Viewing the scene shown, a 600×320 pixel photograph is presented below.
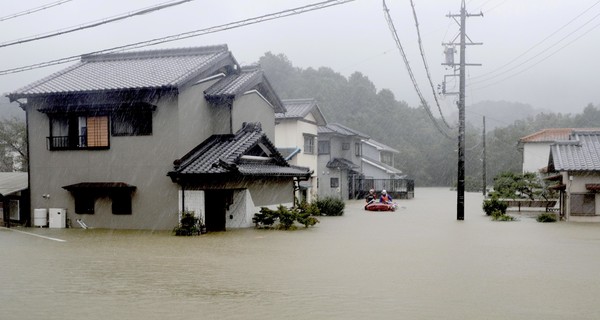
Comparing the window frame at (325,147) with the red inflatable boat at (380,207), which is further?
the window frame at (325,147)

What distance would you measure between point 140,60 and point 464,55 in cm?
1497

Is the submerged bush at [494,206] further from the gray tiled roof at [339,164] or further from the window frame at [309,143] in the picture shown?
the gray tiled roof at [339,164]

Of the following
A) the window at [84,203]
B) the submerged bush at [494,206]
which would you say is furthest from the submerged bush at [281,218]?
the submerged bush at [494,206]

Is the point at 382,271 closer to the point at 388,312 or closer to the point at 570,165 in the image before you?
the point at 388,312

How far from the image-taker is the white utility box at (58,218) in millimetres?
21469

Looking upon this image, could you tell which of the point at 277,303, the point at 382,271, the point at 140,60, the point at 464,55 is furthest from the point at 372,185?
the point at 277,303

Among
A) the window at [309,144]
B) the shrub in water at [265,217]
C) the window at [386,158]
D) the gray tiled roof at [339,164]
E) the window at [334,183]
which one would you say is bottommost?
the shrub in water at [265,217]

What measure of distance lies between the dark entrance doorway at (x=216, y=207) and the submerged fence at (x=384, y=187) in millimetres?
27392

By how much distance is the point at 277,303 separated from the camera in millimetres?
8961

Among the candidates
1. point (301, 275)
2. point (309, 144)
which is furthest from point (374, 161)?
point (301, 275)

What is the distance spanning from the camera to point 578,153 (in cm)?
2530

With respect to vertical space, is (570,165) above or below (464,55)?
below

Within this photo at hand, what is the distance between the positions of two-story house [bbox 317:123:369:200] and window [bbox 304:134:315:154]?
5.75 meters

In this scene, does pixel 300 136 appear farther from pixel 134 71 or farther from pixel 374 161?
pixel 374 161
